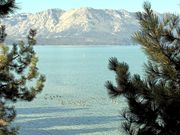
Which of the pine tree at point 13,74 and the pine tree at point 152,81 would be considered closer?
the pine tree at point 152,81

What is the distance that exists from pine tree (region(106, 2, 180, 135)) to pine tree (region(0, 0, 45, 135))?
4.91 meters

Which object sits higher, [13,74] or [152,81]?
[152,81]

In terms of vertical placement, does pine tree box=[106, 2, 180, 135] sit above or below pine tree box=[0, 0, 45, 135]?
above

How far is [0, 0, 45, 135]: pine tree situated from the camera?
40.5ft

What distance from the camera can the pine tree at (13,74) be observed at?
12.3m

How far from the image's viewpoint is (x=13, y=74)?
13.2 metres

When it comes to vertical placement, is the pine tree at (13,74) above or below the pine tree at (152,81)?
below

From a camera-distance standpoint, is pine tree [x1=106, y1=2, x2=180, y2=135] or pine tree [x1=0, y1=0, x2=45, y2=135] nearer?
pine tree [x1=106, y1=2, x2=180, y2=135]

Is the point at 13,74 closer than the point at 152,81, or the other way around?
the point at 152,81

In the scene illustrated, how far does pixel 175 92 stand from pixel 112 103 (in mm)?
55471

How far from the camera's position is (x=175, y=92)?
770 cm

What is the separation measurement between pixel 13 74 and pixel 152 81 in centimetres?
613

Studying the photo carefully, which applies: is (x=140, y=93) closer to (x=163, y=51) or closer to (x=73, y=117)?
(x=163, y=51)

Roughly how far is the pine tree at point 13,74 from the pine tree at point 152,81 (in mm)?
4913
